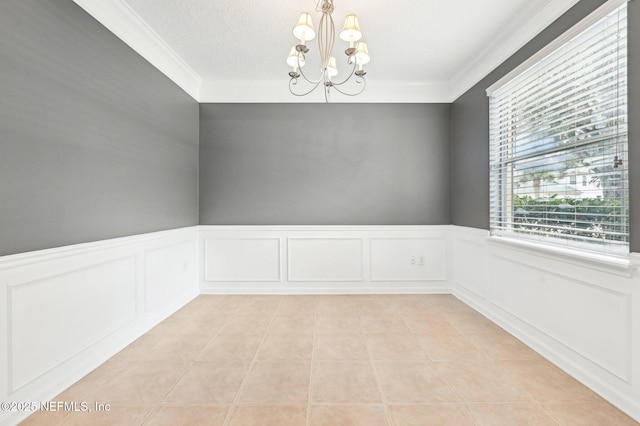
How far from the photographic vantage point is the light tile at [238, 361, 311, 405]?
1.81m

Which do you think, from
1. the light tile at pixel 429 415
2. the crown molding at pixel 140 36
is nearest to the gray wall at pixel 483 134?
the light tile at pixel 429 415

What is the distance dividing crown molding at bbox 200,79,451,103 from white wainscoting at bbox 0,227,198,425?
2.07 meters

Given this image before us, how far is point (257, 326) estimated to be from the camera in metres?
2.93

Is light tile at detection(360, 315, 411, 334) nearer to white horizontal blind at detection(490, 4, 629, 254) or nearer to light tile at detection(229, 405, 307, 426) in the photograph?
light tile at detection(229, 405, 307, 426)

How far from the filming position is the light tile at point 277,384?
1814 mm

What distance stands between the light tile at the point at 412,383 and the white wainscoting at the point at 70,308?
2120 mm

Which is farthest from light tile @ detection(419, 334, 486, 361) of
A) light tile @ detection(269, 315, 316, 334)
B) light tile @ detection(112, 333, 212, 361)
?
light tile @ detection(112, 333, 212, 361)

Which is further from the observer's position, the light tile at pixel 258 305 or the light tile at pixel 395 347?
the light tile at pixel 258 305

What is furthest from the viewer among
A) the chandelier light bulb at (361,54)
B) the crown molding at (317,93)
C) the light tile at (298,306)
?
the crown molding at (317,93)

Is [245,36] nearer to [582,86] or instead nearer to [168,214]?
[168,214]

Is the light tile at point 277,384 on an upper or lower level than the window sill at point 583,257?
lower

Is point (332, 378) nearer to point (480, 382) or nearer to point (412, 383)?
point (412, 383)

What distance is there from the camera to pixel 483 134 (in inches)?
128

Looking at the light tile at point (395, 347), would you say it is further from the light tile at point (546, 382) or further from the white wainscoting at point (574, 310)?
the white wainscoting at point (574, 310)
